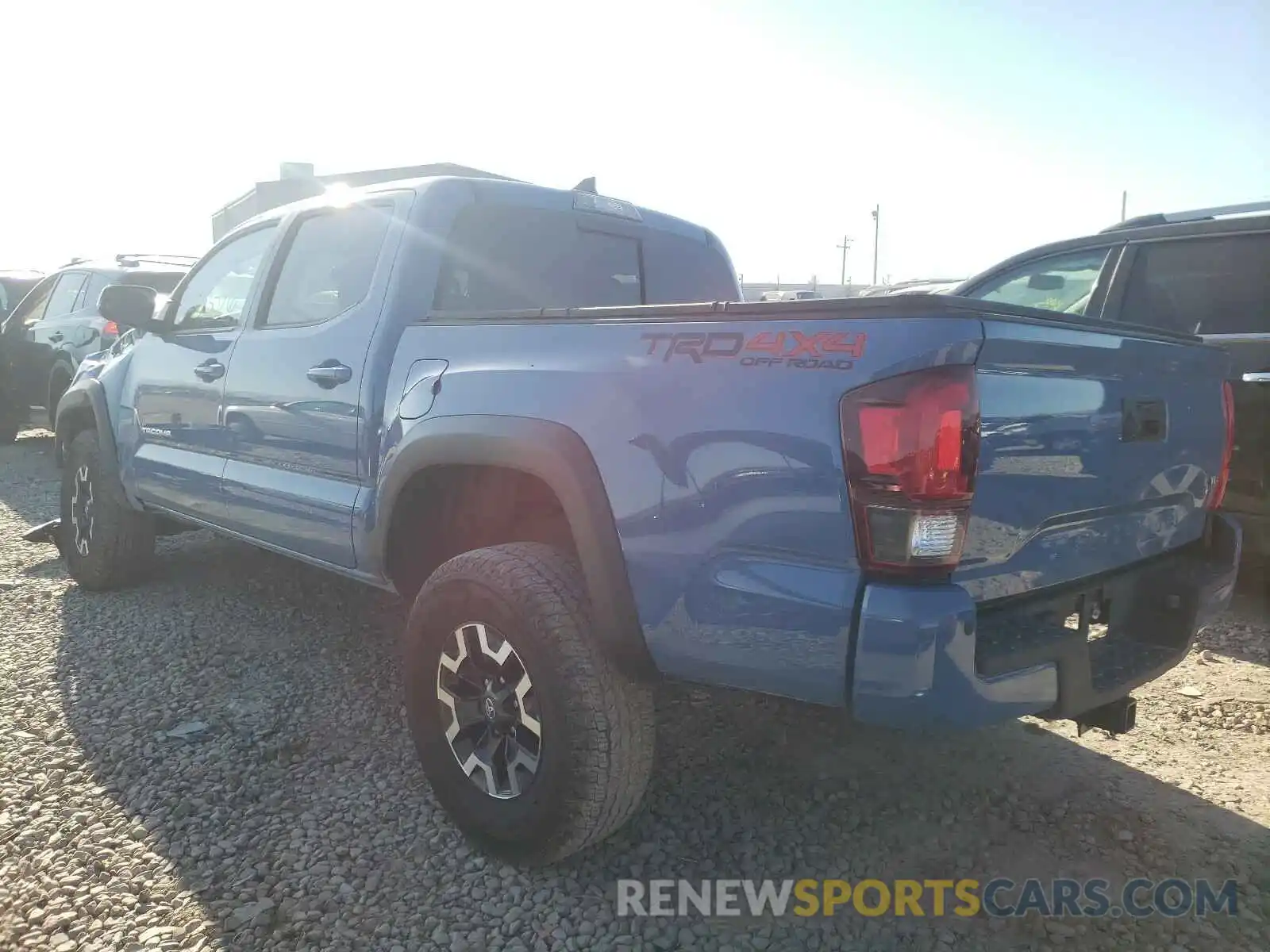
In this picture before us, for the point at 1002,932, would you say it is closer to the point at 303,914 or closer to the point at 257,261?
the point at 303,914

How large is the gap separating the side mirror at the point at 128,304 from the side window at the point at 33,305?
6.18 metres

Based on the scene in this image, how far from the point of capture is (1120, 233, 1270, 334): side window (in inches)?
166

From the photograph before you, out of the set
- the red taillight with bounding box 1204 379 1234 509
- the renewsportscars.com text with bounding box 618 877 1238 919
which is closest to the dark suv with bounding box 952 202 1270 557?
the red taillight with bounding box 1204 379 1234 509

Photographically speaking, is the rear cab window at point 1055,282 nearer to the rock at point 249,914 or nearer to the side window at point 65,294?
the rock at point 249,914

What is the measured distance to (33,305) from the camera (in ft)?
31.8

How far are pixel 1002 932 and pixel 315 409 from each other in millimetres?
2593

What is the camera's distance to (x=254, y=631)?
432 centimetres

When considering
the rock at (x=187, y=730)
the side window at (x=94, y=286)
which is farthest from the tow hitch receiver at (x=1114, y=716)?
the side window at (x=94, y=286)

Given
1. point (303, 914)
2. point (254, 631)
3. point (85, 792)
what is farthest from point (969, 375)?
point (254, 631)

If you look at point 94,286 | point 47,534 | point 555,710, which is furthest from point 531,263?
point 94,286

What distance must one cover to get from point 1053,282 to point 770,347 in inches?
141

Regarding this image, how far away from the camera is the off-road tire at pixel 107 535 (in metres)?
4.73

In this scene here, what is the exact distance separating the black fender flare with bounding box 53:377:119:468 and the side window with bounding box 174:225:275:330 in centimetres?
78

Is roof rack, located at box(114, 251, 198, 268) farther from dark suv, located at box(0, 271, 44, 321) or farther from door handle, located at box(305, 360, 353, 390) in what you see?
door handle, located at box(305, 360, 353, 390)
